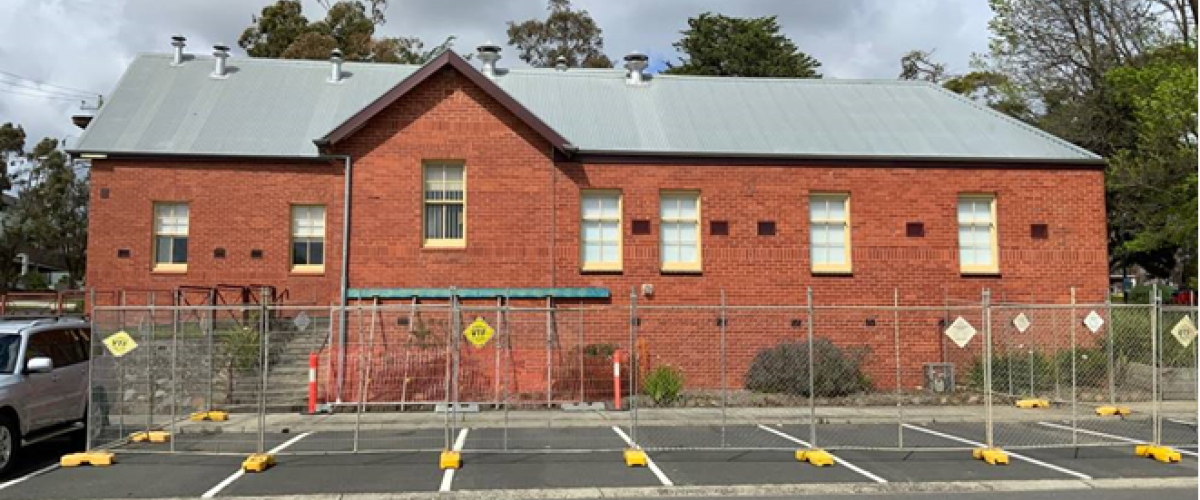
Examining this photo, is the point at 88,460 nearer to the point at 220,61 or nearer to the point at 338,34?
the point at 220,61

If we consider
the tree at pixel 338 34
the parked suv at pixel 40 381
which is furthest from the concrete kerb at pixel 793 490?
the tree at pixel 338 34

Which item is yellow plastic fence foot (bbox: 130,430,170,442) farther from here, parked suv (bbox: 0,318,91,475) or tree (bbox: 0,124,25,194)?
tree (bbox: 0,124,25,194)

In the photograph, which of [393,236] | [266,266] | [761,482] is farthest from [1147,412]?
[266,266]

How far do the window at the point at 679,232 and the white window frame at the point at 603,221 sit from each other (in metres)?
0.93

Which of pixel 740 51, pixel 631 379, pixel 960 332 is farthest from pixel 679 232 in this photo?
pixel 740 51

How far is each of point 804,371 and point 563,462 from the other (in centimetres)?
795

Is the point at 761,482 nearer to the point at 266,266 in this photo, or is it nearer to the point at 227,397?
the point at 227,397

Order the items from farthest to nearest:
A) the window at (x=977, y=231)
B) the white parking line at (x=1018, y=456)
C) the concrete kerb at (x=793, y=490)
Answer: the window at (x=977, y=231)
the white parking line at (x=1018, y=456)
the concrete kerb at (x=793, y=490)

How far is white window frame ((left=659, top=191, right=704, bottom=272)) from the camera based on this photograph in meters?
18.6

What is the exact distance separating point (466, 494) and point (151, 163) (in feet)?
44.6

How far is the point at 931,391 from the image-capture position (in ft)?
59.0

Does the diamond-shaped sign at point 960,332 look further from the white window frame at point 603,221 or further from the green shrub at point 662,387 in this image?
the white window frame at point 603,221

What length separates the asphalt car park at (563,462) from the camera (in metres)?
9.45

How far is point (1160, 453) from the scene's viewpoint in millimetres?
11031
